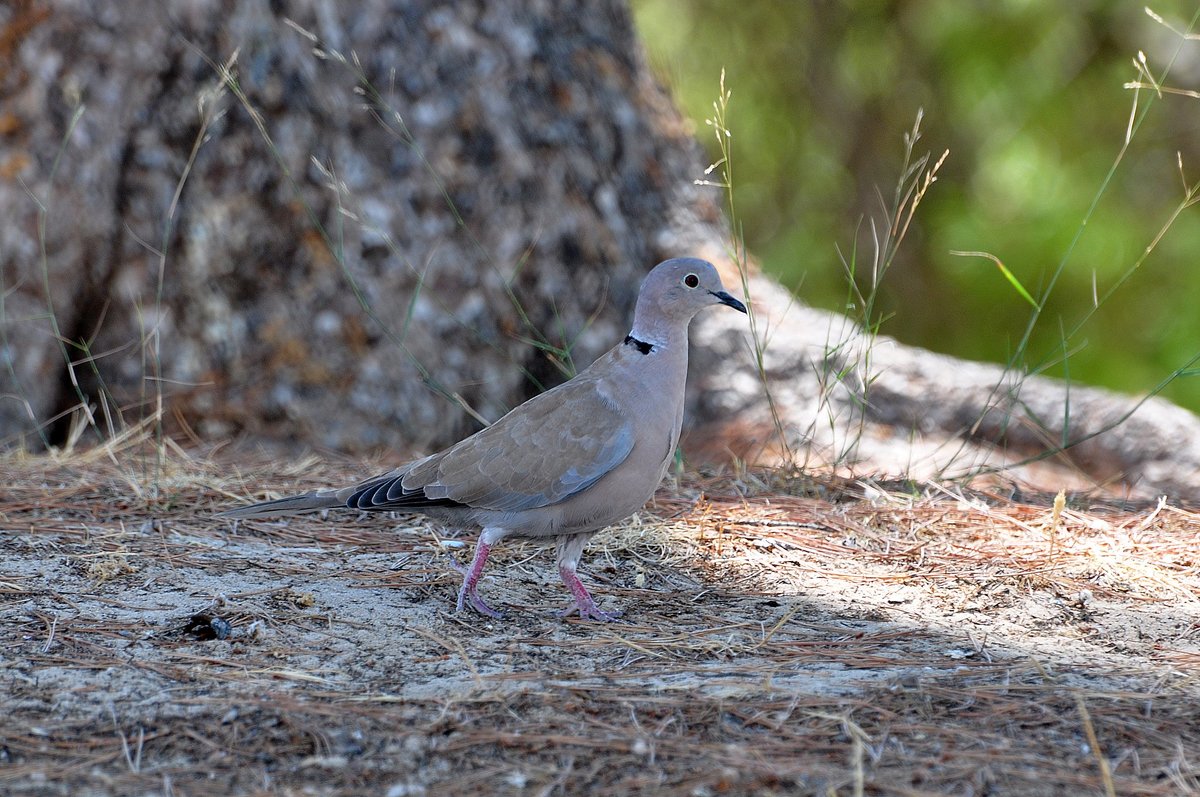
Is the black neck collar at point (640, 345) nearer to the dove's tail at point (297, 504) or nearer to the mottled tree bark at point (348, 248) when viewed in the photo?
the dove's tail at point (297, 504)

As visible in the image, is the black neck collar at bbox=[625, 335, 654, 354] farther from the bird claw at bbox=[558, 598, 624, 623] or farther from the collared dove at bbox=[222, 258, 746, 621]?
the bird claw at bbox=[558, 598, 624, 623]

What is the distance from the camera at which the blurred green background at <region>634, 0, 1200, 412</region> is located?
8.45m

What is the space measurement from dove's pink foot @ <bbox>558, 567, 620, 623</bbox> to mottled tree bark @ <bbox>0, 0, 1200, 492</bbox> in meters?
1.60

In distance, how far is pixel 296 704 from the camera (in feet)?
7.51

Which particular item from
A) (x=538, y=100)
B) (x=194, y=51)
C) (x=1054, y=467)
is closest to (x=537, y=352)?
(x=538, y=100)

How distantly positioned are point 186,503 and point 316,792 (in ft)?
6.71

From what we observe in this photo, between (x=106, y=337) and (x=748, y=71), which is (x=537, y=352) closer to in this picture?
(x=106, y=337)

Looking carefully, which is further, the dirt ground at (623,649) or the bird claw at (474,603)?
the bird claw at (474,603)

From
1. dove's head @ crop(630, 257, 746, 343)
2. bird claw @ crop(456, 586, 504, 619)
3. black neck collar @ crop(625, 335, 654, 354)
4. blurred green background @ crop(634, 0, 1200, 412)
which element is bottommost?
bird claw @ crop(456, 586, 504, 619)

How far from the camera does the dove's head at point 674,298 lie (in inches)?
131

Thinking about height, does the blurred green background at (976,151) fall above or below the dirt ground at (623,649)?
above

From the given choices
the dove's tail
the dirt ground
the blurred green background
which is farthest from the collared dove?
the blurred green background

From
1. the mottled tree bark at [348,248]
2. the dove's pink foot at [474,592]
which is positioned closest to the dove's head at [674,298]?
the dove's pink foot at [474,592]

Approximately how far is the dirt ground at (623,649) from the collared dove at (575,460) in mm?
191
